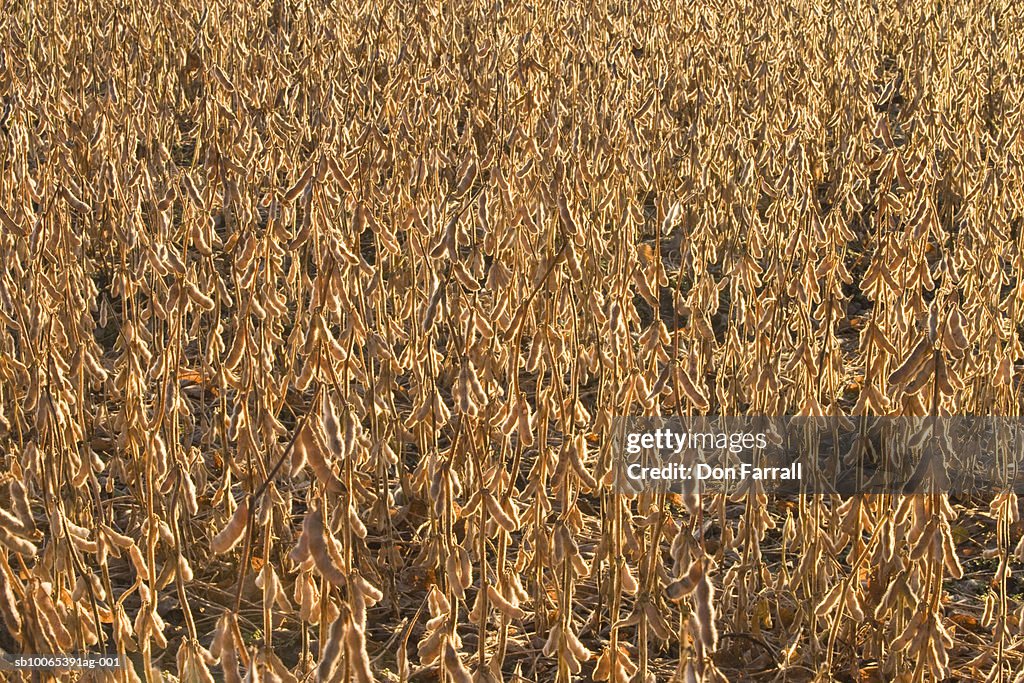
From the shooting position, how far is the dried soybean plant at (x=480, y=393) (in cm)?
150

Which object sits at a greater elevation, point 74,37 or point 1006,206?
point 74,37

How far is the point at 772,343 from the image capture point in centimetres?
213

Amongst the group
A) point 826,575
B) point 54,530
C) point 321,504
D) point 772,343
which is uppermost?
point 321,504

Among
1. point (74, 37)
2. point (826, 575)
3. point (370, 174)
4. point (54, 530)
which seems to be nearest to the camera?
point (54, 530)

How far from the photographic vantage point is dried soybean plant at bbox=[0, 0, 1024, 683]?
4.93 ft

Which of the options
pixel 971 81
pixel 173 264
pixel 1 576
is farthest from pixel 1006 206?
pixel 1 576

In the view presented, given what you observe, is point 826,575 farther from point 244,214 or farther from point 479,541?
point 244,214

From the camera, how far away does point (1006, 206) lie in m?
2.82

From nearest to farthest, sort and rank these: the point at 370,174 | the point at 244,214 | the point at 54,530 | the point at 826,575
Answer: the point at 54,530, the point at 826,575, the point at 244,214, the point at 370,174

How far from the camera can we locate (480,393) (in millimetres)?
1654

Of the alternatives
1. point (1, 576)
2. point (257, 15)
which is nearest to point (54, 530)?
point (1, 576)

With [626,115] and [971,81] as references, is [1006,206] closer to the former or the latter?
[971,81]

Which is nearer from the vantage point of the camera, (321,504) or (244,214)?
(321,504)

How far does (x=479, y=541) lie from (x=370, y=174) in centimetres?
134
